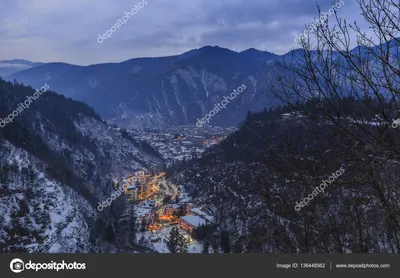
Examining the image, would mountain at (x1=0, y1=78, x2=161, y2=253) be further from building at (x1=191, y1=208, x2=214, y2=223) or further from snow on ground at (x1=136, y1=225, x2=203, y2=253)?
building at (x1=191, y1=208, x2=214, y2=223)

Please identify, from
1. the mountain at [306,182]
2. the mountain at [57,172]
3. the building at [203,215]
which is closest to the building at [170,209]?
the building at [203,215]

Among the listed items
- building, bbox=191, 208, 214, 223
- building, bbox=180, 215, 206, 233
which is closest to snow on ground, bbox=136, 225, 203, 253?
building, bbox=180, 215, 206, 233

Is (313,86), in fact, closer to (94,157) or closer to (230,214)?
(230,214)

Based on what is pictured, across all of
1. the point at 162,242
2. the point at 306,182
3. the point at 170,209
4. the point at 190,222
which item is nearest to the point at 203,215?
the point at 190,222

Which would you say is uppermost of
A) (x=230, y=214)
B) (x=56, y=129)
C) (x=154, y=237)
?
(x=56, y=129)

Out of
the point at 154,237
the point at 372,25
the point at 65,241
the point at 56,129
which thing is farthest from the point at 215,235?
the point at 56,129
